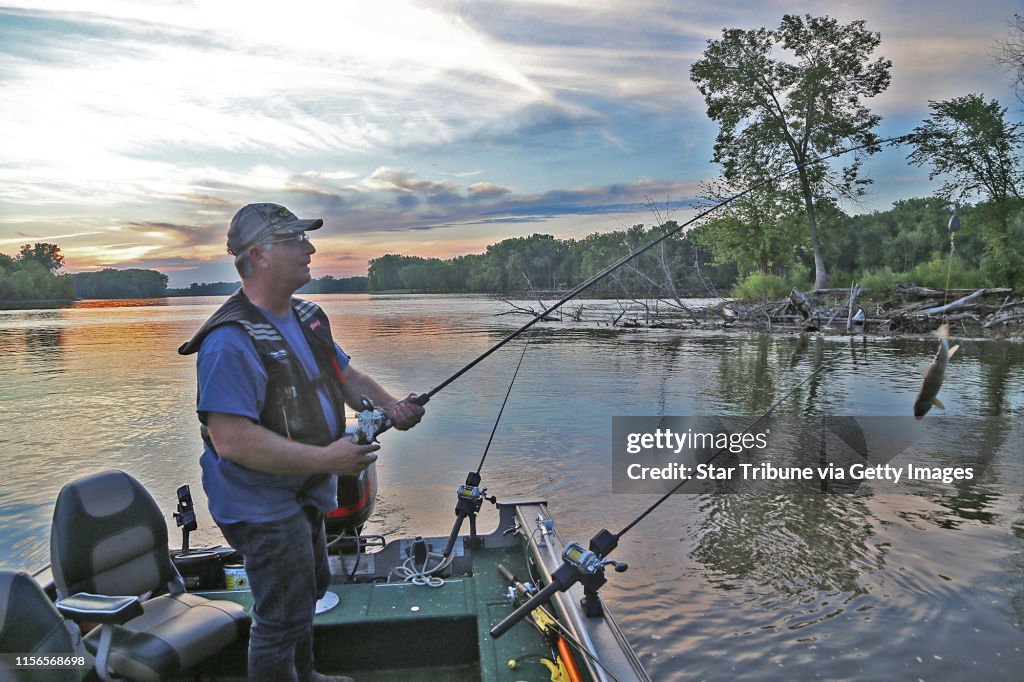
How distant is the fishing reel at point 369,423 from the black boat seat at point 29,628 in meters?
1.12

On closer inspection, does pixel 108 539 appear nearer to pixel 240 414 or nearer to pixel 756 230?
pixel 240 414

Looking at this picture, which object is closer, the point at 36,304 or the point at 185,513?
the point at 185,513

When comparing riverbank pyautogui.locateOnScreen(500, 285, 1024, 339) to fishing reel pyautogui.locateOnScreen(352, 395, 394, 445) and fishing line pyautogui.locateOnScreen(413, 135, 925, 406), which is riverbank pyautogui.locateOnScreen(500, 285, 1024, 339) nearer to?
fishing line pyautogui.locateOnScreen(413, 135, 925, 406)

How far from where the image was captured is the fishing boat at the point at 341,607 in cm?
234

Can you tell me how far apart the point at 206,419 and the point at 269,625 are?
31.2 inches

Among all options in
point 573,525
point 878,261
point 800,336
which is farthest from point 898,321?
point 878,261

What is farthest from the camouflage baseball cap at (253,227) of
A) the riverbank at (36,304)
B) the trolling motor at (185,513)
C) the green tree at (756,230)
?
the riverbank at (36,304)

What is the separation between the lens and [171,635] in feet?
9.03

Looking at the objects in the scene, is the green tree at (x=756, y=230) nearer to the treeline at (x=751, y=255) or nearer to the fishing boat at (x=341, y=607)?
the treeline at (x=751, y=255)

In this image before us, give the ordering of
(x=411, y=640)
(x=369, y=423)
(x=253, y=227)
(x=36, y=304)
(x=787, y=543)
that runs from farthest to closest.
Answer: (x=36, y=304) < (x=787, y=543) < (x=411, y=640) < (x=369, y=423) < (x=253, y=227)

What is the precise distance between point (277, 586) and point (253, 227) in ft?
4.20

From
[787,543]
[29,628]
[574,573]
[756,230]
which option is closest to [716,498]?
[787,543]

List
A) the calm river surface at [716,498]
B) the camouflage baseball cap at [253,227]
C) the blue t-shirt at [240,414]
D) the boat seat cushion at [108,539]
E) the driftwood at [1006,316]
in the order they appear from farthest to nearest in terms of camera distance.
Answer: the driftwood at [1006,316]
the calm river surface at [716,498]
the boat seat cushion at [108,539]
the camouflage baseball cap at [253,227]
the blue t-shirt at [240,414]

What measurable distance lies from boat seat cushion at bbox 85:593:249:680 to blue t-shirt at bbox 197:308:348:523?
717 mm
